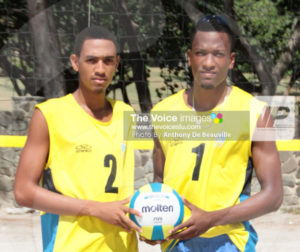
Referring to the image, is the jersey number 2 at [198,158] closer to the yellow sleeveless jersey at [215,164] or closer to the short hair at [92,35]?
the yellow sleeveless jersey at [215,164]

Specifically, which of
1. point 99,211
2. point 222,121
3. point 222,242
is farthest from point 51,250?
point 222,121

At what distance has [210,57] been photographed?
1.30 meters

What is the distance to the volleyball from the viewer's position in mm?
1301

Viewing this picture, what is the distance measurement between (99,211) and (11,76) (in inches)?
24.5

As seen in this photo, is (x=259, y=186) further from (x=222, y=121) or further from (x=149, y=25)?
(x=149, y=25)

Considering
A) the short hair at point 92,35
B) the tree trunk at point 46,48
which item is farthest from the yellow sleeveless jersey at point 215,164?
the tree trunk at point 46,48

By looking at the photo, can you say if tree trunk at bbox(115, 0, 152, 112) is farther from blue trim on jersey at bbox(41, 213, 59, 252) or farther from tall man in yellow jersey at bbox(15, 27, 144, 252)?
blue trim on jersey at bbox(41, 213, 59, 252)

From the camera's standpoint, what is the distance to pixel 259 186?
4.70 ft

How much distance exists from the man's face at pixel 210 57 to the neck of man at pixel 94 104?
24 cm

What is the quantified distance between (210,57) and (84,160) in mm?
379

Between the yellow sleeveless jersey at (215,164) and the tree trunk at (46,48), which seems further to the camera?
the tree trunk at (46,48)

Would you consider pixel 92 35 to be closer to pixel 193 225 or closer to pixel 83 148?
pixel 83 148

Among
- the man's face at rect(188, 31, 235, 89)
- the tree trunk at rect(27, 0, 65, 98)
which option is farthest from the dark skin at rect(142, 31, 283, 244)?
the tree trunk at rect(27, 0, 65, 98)

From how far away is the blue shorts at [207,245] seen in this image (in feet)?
4.56
